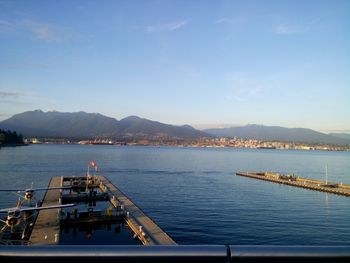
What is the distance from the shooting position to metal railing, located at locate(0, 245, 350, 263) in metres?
1.69

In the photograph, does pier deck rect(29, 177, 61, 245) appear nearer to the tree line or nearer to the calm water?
the calm water

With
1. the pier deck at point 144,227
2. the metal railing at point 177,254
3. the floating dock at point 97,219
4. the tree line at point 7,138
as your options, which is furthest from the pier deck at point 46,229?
the tree line at point 7,138

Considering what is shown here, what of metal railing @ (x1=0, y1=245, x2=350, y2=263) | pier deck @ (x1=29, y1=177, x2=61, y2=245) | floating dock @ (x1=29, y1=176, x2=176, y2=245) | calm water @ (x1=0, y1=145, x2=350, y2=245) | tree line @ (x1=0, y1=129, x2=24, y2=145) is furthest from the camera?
tree line @ (x1=0, y1=129, x2=24, y2=145)

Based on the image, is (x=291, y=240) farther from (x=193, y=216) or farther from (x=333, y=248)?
(x=333, y=248)

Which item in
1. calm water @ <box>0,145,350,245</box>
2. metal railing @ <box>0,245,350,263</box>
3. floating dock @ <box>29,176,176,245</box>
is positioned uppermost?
metal railing @ <box>0,245,350,263</box>

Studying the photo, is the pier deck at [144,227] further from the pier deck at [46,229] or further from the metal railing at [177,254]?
the metal railing at [177,254]

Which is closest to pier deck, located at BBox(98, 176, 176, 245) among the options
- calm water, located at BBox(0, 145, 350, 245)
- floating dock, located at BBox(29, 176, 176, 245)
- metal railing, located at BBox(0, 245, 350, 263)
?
floating dock, located at BBox(29, 176, 176, 245)

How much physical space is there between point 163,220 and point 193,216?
10.6ft

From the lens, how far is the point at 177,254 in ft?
5.62

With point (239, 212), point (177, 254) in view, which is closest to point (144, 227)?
point (239, 212)

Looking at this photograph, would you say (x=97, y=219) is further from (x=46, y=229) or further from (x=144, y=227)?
(x=144, y=227)

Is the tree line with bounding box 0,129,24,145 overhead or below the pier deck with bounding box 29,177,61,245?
overhead

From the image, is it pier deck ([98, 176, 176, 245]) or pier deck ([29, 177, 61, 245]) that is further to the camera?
pier deck ([98, 176, 176, 245])
